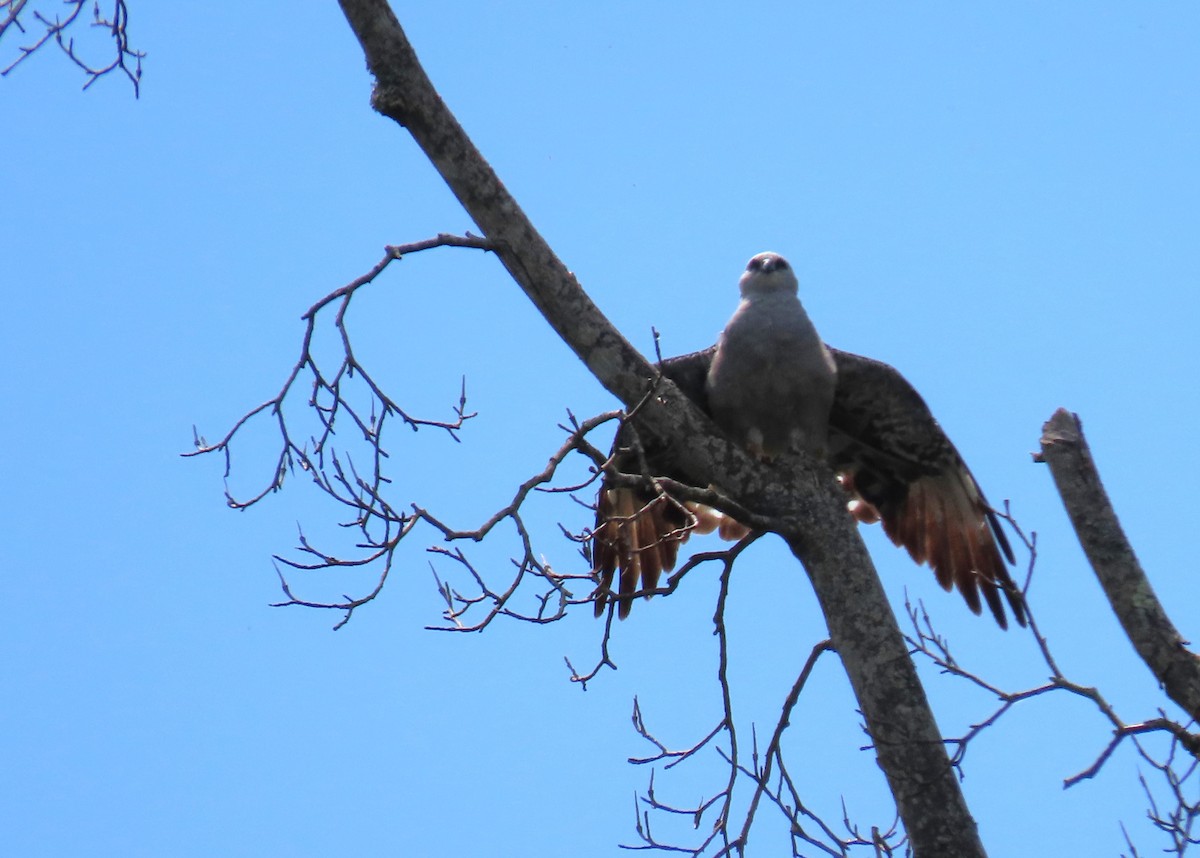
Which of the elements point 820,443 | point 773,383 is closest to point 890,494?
point 820,443

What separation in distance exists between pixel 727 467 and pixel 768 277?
1913 millimetres

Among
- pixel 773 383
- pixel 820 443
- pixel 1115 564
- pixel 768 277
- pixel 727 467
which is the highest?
pixel 768 277

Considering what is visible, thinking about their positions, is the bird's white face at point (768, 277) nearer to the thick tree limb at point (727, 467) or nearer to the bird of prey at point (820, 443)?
the bird of prey at point (820, 443)

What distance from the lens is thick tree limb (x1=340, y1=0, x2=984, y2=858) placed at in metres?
4.60

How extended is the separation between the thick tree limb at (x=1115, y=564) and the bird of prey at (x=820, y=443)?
1.50m

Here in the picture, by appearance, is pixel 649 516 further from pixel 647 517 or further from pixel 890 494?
pixel 890 494

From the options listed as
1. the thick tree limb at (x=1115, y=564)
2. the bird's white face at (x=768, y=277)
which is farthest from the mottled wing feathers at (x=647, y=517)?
the thick tree limb at (x=1115, y=564)

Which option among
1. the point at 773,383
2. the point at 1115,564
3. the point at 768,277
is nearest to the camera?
the point at 1115,564

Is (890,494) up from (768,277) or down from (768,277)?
down

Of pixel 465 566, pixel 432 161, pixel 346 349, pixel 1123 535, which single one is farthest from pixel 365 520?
pixel 1123 535

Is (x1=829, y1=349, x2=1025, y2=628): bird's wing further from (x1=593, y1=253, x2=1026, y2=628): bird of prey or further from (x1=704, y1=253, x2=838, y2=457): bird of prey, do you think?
(x1=704, y1=253, x2=838, y2=457): bird of prey

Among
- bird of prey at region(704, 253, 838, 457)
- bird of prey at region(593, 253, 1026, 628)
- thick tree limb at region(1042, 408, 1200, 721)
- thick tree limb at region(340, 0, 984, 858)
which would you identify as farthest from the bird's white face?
thick tree limb at region(1042, 408, 1200, 721)

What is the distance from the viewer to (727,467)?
5.02 meters

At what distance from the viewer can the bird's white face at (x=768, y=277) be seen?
6621mm
